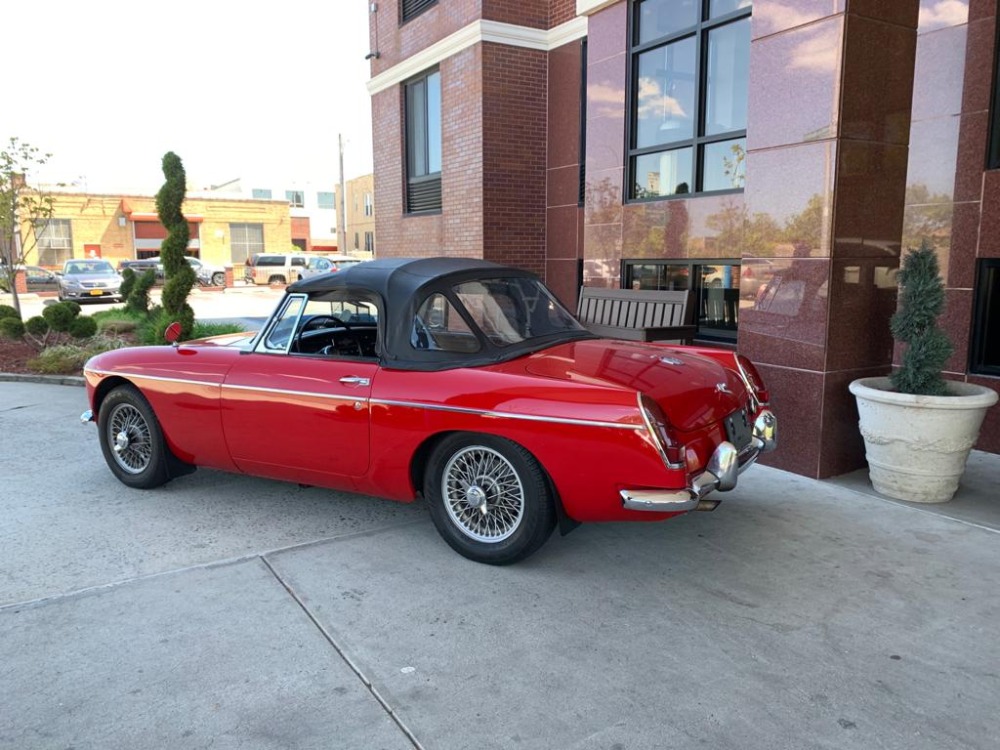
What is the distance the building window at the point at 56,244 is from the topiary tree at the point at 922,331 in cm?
4715

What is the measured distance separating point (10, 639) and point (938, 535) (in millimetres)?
4842

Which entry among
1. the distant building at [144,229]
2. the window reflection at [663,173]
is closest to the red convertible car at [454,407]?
the window reflection at [663,173]

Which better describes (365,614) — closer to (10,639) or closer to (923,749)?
(10,639)

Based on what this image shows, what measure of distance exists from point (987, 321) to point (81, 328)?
39.9 feet

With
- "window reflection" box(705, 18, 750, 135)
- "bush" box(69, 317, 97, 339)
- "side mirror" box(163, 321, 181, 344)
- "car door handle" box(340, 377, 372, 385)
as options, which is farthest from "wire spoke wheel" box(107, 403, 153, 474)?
"bush" box(69, 317, 97, 339)

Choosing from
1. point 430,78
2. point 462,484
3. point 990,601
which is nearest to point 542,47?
point 430,78

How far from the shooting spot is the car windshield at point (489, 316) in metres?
4.34

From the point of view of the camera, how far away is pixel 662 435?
3.56 meters

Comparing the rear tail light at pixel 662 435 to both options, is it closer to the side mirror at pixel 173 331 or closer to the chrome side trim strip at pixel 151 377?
the chrome side trim strip at pixel 151 377

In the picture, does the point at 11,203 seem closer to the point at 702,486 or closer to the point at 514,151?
the point at 514,151

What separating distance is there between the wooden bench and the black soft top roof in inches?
103

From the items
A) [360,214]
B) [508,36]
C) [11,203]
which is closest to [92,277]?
[11,203]

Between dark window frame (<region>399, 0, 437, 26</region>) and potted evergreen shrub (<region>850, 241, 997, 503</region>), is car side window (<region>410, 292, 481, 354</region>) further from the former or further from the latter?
dark window frame (<region>399, 0, 437, 26</region>)

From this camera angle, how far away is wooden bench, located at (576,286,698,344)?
287 inches
